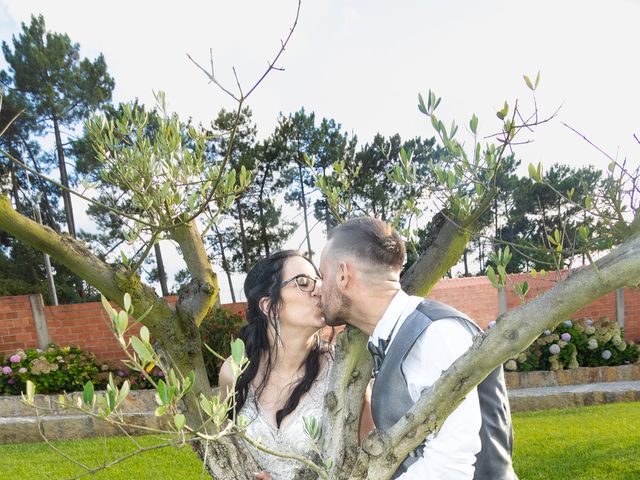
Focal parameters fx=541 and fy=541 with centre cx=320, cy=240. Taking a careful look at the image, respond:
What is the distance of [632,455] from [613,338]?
4.88 metres

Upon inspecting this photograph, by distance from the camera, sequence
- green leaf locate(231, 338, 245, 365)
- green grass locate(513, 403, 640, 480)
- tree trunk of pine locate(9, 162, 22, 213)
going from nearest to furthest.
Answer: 1. green leaf locate(231, 338, 245, 365)
2. green grass locate(513, 403, 640, 480)
3. tree trunk of pine locate(9, 162, 22, 213)

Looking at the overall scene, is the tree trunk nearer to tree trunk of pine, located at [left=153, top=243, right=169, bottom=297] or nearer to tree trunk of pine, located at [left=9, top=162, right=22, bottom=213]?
tree trunk of pine, located at [left=153, top=243, right=169, bottom=297]

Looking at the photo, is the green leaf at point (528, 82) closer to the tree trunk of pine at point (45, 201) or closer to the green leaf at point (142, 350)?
the green leaf at point (142, 350)

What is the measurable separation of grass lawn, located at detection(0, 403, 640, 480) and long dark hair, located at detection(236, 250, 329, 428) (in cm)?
340

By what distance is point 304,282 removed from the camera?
106 inches

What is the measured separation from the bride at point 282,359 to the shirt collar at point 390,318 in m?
0.81

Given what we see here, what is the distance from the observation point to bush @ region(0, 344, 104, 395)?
29.0 feet

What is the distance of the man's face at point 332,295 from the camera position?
203 cm

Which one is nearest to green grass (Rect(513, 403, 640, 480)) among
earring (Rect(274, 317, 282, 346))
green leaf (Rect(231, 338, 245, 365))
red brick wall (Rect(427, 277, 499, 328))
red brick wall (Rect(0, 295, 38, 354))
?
red brick wall (Rect(427, 277, 499, 328))

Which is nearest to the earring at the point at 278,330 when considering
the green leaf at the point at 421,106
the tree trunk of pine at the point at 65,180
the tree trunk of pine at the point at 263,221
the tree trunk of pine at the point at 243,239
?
the green leaf at the point at 421,106

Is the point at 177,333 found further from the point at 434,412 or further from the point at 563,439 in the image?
the point at 563,439

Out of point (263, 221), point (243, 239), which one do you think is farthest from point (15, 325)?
point (263, 221)

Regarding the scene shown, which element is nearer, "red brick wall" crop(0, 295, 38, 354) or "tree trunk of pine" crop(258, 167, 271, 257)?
"red brick wall" crop(0, 295, 38, 354)

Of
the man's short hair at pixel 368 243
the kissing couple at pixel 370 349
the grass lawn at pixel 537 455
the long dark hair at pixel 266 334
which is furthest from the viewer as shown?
the grass lawn at pixel 537 455
